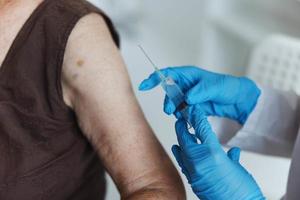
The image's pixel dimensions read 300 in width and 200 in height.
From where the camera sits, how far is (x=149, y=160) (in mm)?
970

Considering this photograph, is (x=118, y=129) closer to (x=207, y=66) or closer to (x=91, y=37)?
(x=91, y=37)

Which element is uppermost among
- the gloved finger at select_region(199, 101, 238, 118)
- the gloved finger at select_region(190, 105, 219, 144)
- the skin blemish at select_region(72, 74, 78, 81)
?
the skin blemish at select_region(72, 74, 78, 81)

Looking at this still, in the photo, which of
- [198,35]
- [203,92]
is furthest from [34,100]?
[198,35]

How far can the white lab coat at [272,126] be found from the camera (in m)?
1.17

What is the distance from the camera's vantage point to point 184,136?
90 cm

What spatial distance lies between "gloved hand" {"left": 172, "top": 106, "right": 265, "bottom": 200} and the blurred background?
68cm

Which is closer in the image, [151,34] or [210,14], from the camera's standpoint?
[210,14]

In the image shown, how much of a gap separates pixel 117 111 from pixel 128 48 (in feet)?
3.96

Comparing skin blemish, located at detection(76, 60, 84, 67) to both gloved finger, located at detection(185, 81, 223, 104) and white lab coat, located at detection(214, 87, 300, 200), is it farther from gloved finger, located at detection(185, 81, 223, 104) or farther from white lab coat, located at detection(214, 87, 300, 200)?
white lab coat, located at detection(214, 87, 300, 200)

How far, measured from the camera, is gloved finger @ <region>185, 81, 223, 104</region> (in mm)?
963

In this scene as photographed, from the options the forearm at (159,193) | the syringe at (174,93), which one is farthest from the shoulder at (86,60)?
the forearm at (159,193)

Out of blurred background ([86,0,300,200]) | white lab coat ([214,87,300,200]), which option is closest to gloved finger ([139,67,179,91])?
white lab coat ([214,87,300,200])

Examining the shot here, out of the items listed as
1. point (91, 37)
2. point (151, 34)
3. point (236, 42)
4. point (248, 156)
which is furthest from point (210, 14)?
point (91, 37)

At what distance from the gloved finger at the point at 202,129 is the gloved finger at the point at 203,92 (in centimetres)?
6
